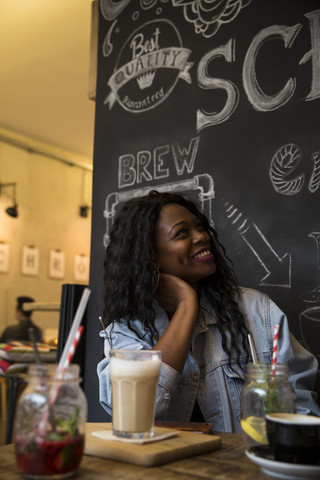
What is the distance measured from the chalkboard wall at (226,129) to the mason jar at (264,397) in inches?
40.0

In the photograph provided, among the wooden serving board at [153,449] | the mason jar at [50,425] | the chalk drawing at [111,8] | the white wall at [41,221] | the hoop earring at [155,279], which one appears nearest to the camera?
the mason jar at [50,425]

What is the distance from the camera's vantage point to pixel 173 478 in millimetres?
847

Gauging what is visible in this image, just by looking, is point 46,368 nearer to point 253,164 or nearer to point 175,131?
point 253,164

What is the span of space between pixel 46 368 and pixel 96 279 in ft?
6.31

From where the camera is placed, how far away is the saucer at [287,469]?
81cm

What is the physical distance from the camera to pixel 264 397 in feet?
3.41

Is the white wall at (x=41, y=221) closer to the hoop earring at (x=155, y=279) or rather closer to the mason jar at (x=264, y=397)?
the hoop earring at (x=155, y=279)

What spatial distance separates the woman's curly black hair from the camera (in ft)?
6.02

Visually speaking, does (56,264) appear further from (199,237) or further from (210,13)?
(199,237)

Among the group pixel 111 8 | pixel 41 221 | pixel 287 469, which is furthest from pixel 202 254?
pixel 41 221

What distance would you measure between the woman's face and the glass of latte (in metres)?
0.85

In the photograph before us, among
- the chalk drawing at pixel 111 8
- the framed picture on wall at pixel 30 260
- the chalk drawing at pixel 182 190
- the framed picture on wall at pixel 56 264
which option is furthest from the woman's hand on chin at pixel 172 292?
the framed picture on wall at pixel 56 264

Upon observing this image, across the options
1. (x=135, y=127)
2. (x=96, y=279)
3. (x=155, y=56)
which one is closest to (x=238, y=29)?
(x=155, y=56)

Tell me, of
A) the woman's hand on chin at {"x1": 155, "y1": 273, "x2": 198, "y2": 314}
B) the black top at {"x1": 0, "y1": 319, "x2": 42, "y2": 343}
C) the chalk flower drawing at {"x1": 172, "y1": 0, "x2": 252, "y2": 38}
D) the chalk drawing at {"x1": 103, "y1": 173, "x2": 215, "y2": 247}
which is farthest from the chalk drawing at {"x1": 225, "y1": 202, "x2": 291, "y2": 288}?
the black top at {"x1": 0, "y1": 319, "x2": 42, "y2": 343}
